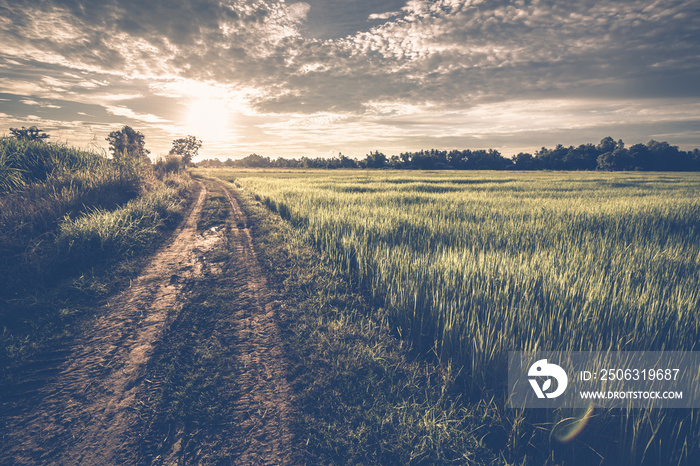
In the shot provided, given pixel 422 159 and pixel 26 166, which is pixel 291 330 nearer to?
pixel 26 166

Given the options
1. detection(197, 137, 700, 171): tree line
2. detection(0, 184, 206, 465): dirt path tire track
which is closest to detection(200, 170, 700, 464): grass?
detection(0, 184, 206, 465): dirt path tire track

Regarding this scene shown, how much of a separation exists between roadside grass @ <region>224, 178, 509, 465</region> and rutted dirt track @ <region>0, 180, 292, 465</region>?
0.26 m

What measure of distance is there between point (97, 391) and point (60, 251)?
4.93 meters

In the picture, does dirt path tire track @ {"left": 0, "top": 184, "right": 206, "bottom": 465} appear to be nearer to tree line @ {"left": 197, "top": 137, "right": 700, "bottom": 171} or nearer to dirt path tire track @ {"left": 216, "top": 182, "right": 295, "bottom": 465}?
dirt path tire track @ {"left": 216, "top": 182, "right": 295, "bottom": 465}

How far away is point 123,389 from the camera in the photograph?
2.81 meters

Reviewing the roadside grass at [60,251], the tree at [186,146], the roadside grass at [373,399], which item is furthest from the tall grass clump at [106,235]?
the tree at [186,146]

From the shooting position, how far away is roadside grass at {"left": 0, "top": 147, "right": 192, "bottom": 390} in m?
3.81

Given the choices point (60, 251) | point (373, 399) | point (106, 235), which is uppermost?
point (106, 235)

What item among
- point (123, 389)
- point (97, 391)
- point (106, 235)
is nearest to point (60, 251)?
point (106, 235)

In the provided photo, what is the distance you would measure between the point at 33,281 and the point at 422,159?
94374mm

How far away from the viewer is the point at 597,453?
2.12 m

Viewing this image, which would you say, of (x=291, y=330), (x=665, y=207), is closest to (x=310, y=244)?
(x=291, y=330)

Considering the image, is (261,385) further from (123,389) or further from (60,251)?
(60,251)

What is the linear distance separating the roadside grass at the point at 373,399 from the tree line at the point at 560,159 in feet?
300
